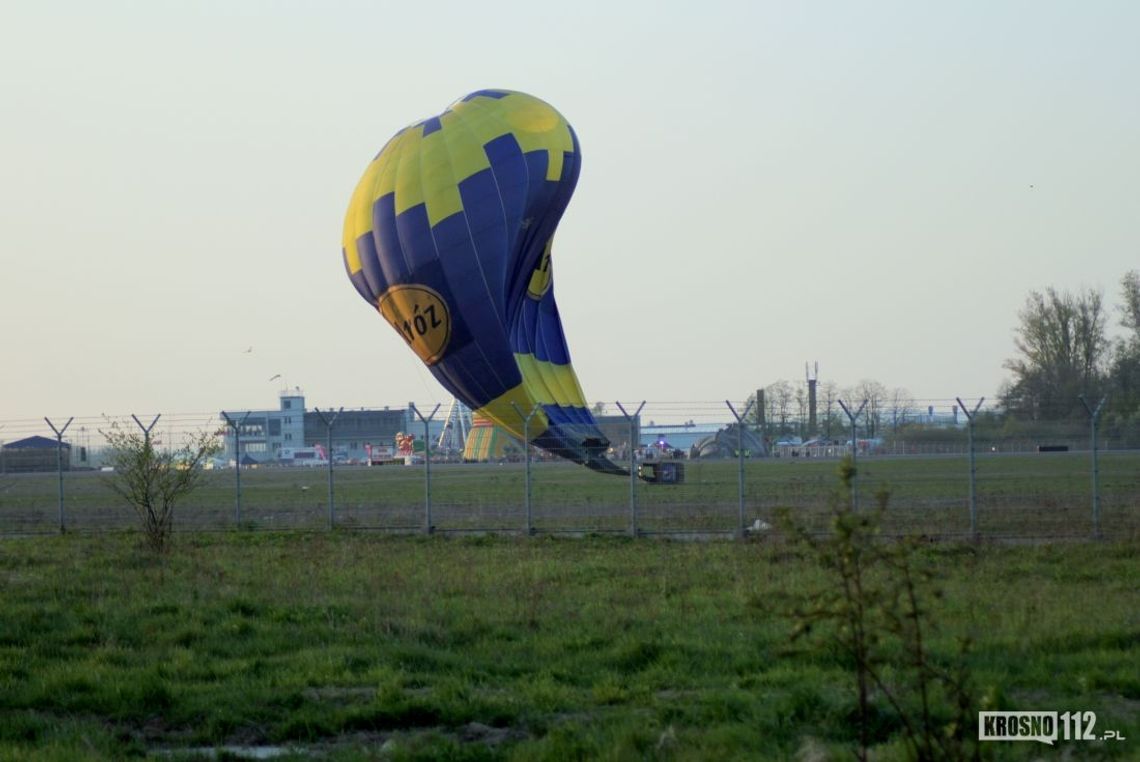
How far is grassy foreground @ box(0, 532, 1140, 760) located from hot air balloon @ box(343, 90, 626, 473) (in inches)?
654

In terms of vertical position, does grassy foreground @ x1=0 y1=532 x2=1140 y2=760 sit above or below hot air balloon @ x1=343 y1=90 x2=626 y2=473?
below

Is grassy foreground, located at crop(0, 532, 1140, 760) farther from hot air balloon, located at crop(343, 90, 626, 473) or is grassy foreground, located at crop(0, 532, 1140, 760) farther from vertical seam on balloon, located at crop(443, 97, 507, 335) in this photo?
vertical seam on balloon, located at crop(443, 97, 507, 335)

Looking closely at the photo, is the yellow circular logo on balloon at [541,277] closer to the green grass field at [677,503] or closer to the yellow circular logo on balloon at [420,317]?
the yellow circular logo on balloon at [420,317]

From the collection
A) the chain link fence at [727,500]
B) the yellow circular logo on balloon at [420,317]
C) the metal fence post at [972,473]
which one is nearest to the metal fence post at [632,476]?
the chain link fence at [727,500]

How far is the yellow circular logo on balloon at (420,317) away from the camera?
32500mm

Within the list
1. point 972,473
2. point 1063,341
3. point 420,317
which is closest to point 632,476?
point 972,473

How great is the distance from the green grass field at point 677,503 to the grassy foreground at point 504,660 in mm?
4614

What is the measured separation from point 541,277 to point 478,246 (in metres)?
3.93

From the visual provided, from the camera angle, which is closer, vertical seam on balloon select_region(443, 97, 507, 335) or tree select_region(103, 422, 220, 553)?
tree select_region(103, 422, 220, 553)

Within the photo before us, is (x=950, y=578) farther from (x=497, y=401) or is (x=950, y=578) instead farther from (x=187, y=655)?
(x=497, y=401)

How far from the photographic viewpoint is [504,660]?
30.8 ft

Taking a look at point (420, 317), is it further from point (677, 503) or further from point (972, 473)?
point (972, 473)

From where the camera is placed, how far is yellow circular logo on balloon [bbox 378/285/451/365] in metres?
32.5

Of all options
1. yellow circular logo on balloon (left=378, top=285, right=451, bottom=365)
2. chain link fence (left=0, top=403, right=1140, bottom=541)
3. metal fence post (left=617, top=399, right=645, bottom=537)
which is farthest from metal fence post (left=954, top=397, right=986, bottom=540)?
yellow circular logo on balloon (left=378, top=285, right=451, bottom=365)
